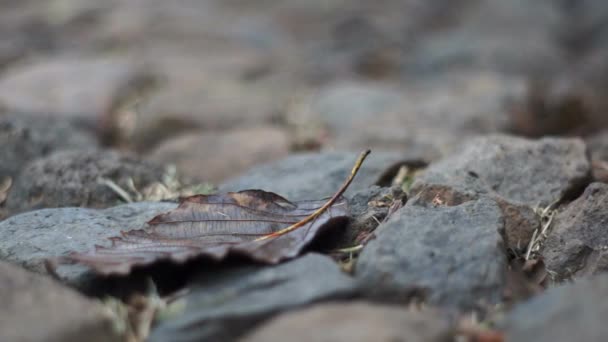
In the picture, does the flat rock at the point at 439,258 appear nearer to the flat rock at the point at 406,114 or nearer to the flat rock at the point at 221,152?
the flat rock at the point at 406,114

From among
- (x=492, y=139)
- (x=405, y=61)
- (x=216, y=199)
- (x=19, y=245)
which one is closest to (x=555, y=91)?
(x=405, y=61)

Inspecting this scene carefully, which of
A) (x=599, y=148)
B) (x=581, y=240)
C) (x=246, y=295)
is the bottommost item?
(x=599, y=148)

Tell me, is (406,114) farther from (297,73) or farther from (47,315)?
(47,315)

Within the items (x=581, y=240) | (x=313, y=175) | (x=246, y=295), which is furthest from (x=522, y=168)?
(x=246, y=295)

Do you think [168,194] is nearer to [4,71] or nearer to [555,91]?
[555,91]

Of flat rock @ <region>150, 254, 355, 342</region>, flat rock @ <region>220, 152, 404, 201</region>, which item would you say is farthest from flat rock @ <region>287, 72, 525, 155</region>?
flat rock @ <region>150, 254, 355, 342</region>

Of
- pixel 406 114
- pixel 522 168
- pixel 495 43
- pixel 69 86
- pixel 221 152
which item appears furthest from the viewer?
pixel 495 43
